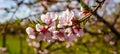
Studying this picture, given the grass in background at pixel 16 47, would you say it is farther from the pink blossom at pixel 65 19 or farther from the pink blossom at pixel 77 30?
the pink blossom at pixel 65 19

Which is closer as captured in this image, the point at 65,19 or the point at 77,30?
the point at 65,19

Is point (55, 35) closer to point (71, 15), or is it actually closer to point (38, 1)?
point (71, 15)

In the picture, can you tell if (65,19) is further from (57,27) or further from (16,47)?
(16,47)

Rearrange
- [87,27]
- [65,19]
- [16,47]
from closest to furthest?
[65,19]
[87,27]
[16,47]

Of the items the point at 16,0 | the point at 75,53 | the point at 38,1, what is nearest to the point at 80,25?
the point at 16,0

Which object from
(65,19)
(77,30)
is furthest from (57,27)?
(77,30)

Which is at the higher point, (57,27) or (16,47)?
(57,27)

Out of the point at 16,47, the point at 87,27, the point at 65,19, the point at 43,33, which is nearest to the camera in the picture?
the point at 65,19

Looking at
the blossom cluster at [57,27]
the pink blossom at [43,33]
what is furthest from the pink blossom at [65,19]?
the pink blossom at [43,33]

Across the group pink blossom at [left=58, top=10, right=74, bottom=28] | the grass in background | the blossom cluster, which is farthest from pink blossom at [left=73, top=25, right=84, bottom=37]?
the grass in background
